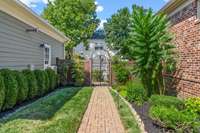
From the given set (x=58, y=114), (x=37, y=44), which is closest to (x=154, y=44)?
(x=58, y=114)

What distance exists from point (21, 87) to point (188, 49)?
5449 millimetres

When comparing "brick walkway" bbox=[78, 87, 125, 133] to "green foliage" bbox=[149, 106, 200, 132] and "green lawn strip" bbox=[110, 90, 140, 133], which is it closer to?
"green lawn strip" bbox=[110, 90, 140, 133]

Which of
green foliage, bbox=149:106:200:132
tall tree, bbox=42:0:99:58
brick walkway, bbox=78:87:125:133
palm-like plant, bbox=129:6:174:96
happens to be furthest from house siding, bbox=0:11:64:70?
tall tree, bbox=42:0:99:58

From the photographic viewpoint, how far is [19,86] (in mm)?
11266

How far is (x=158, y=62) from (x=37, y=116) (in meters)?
4.94

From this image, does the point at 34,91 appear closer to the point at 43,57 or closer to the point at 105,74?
the point at 43,57

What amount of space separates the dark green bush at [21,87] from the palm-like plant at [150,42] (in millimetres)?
3841

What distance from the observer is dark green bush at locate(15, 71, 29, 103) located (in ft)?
36.9

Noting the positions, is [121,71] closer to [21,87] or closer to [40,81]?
[40,81]

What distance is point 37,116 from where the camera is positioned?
352 inches

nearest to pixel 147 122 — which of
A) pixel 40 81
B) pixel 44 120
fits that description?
pixel 44 120

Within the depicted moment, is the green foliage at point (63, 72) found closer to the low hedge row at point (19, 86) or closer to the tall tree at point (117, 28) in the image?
the low hedge row at point (19, 86)

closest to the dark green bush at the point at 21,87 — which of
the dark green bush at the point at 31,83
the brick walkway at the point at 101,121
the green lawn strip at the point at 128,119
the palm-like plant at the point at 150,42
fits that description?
the dark green bush at the point at 31,83

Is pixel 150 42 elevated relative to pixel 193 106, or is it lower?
elevated
